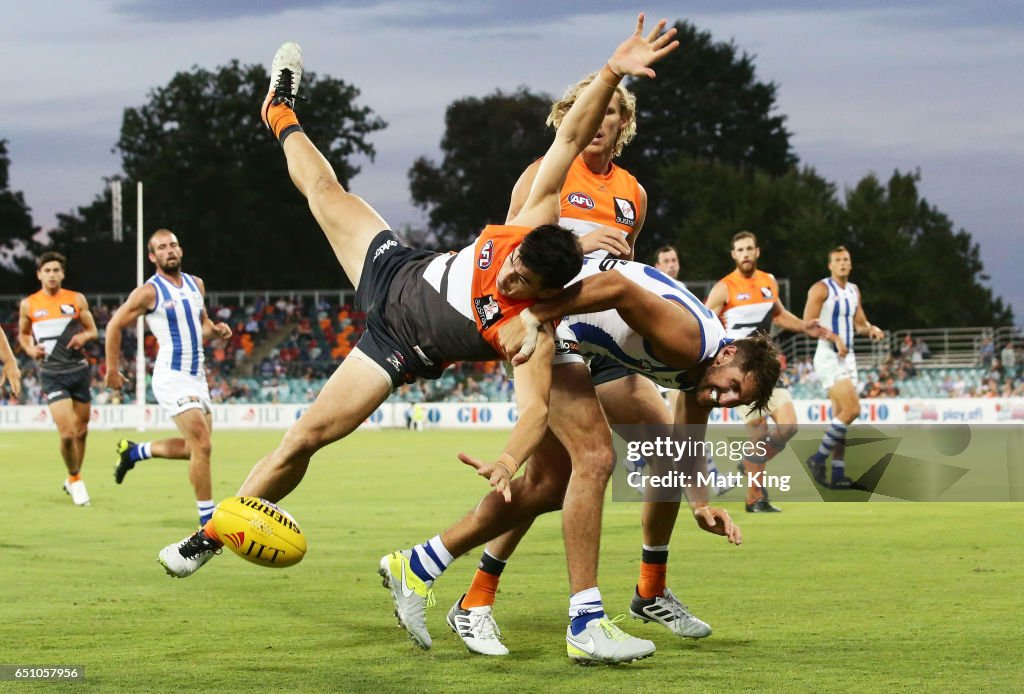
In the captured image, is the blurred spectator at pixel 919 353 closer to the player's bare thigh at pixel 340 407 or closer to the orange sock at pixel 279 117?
the orange sock at pixel 279 117

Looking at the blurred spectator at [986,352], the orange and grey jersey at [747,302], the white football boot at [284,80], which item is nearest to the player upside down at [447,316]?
the white football boot at [284,80]

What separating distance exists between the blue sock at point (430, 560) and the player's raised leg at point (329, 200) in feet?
4.58

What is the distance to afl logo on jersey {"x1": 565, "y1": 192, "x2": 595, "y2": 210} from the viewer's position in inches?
315

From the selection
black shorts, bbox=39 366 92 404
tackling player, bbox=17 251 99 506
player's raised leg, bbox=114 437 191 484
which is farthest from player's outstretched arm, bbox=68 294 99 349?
player's raised leg, bbox=114 437 191 484

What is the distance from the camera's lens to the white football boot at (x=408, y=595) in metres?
6.59

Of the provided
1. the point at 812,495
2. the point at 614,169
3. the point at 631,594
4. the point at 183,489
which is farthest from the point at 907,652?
the point at 183,489

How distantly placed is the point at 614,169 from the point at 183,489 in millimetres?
10508

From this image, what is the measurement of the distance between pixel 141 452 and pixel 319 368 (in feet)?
105

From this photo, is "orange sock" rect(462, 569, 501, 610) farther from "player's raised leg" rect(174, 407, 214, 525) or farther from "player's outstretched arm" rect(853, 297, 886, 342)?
"player's outstretched arm" rect(853, 297, 886, 342)

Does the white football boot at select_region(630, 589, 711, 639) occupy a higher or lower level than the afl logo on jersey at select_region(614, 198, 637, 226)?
lower

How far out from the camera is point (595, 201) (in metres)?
8.02

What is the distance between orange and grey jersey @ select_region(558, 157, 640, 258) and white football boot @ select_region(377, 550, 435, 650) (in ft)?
7.29

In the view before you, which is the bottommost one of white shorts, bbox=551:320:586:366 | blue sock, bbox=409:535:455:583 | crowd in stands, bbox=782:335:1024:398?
crowd in stands, bbox=782:335:1024:398

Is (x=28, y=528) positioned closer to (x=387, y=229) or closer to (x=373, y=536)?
(x=373, y=536)
